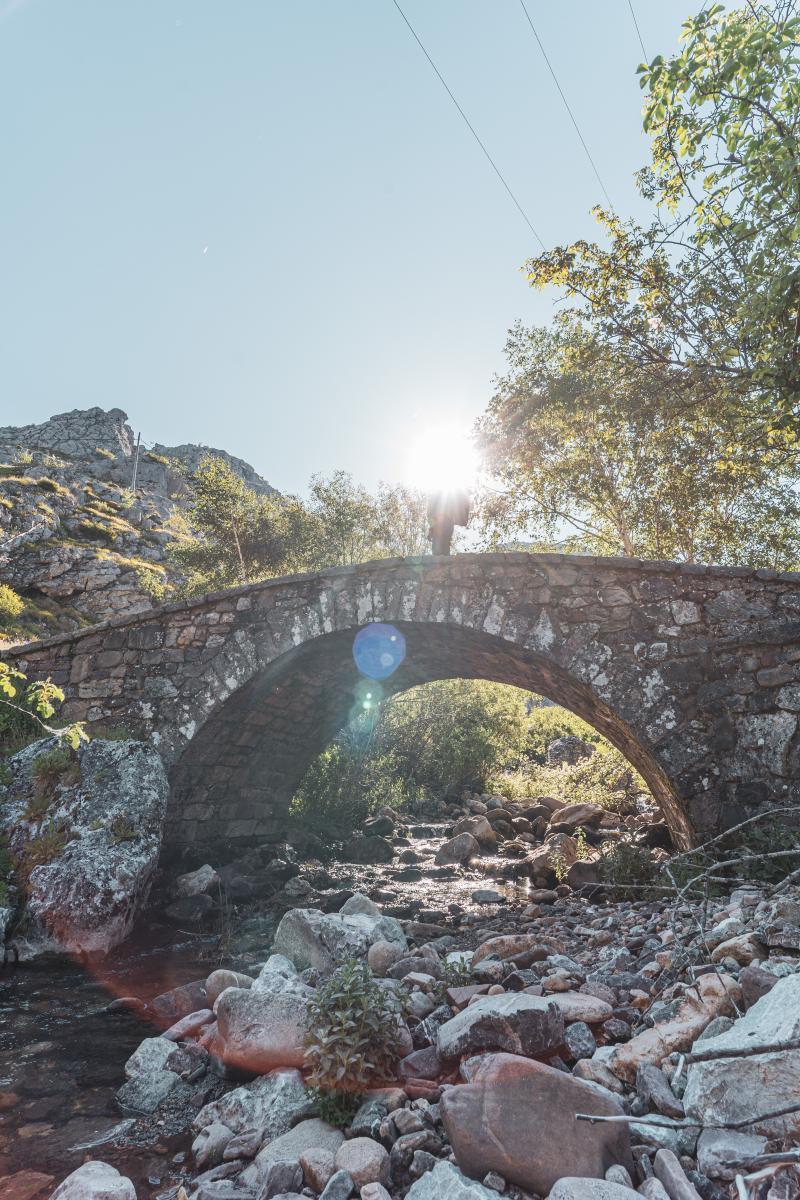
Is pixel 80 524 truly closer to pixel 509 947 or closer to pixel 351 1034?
pixel 509 947

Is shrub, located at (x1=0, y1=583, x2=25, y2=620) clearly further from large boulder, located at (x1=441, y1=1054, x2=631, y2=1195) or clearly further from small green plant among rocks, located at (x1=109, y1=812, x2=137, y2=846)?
large boulder, located at (x1=441, y1=1054, x2=631, y2=1195)

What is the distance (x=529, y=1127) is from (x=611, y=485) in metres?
14.0

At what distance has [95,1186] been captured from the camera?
252cm

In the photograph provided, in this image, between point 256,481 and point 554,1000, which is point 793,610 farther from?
point 256,481

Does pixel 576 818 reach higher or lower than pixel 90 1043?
higher

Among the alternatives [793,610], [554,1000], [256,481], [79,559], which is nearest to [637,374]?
[793,610]

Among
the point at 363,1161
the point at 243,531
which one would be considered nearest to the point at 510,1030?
the point at 363,1161

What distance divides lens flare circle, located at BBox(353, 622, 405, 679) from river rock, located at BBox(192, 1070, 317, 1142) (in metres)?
4.87

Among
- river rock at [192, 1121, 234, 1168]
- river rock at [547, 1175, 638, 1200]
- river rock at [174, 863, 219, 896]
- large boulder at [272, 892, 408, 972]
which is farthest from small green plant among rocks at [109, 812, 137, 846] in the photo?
river rock at [547, 1175, 638, 1200]

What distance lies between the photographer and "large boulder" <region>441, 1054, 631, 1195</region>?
213 centimetres

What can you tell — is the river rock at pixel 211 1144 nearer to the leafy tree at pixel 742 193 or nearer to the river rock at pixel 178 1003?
the river rock at pixel 178 1003

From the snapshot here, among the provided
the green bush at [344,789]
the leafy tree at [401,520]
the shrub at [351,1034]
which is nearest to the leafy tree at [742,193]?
the shrub at [351,1034]

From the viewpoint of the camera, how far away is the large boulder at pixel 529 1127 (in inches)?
84.0

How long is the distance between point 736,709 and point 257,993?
4502mm
